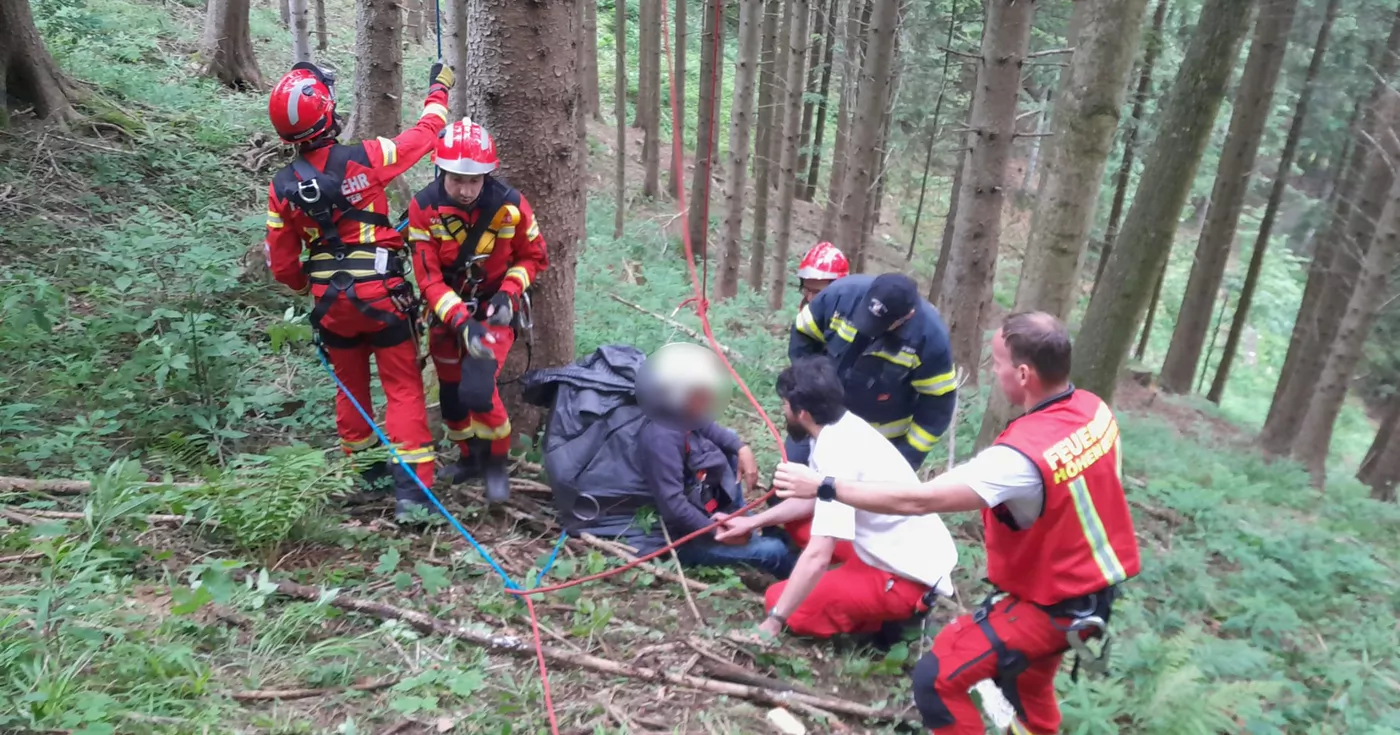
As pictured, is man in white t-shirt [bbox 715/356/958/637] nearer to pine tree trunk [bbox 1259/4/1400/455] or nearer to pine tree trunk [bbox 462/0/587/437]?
pine tree trunk [bbox 462/0/587/437]

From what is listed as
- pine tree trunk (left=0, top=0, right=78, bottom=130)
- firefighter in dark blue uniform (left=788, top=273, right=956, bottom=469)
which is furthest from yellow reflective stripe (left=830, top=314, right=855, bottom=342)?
pine tree trunk (left=0, top=0, right=78, bottom=130)

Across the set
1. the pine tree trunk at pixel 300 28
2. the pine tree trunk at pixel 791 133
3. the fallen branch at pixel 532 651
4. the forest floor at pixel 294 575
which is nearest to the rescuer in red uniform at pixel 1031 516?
the forest floor at pixel 294 575

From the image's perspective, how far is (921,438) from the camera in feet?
15.4

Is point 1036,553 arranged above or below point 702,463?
above

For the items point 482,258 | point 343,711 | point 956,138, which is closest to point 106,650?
point 343,711

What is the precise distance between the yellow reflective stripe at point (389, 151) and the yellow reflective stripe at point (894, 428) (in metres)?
3.17

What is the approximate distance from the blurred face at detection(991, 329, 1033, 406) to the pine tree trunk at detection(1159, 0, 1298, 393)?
11.5 metres

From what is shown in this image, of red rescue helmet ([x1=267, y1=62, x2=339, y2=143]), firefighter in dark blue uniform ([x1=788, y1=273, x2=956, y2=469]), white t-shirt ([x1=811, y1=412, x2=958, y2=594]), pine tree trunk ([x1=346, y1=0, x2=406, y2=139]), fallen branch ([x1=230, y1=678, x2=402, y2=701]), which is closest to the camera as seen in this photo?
fallen branch ([x1=230, y1=678, x2=402, y2=701])

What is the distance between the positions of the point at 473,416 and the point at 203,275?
2528 millimetres

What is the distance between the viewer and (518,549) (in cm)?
409

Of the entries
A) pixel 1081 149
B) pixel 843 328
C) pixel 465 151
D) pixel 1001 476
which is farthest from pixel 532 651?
pixel 1081 149

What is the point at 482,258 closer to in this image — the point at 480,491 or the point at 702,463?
the point at 480,491

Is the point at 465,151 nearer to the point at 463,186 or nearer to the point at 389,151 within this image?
the point at 463,186

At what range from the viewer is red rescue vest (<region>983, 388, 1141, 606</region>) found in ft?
9.12
